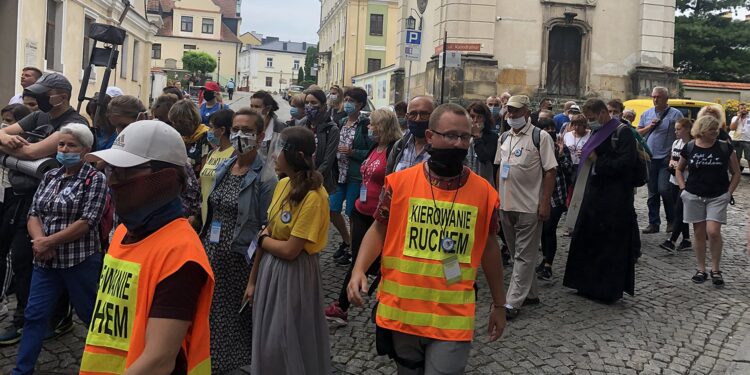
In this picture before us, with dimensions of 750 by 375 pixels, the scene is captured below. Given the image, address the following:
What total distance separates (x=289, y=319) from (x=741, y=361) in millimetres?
3821

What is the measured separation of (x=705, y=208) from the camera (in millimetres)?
7812

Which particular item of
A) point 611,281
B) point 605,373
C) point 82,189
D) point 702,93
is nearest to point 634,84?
point 702,93

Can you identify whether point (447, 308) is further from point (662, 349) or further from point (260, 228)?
point (662, 349)

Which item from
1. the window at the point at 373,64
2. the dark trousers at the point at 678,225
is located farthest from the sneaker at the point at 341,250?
the window at the point at 373,64

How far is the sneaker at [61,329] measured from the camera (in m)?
5.31

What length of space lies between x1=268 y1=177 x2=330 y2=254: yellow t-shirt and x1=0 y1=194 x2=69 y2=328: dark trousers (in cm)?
212

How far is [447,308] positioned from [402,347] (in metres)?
0.33

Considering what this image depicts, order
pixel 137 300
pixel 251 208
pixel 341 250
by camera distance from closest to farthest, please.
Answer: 1. pixel 137 300
2. pixel 251 208
3. pixel 341 250

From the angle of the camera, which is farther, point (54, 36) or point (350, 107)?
point (54, 36)

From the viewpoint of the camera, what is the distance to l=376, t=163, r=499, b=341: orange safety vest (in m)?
3.35

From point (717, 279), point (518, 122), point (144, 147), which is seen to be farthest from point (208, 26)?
point (144, 147)

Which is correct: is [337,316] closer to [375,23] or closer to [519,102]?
[519,102]

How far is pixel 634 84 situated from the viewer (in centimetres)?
2486

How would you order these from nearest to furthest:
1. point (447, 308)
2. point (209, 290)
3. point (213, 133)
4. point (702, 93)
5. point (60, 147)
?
point (209, 290)
point (447, 308)
point (60, 147)
point (213, 133)
point (702, 93)
